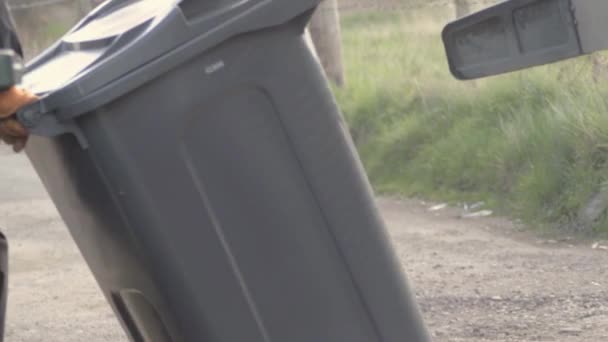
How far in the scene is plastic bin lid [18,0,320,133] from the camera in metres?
3.65

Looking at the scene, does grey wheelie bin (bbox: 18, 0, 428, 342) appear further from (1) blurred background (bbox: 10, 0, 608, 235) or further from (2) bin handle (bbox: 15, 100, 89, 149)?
(1) blurred background (bbox: 10, 0, 608, 235)

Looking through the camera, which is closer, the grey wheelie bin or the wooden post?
the grey wheelie bin

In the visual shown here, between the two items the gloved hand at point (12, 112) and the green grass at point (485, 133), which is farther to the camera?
the green grass at point (485, 133)


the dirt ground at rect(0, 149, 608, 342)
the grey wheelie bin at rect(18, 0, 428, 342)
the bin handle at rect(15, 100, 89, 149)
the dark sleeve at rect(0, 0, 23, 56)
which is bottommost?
the dirt ground at rect(0, 149, 608, 342)

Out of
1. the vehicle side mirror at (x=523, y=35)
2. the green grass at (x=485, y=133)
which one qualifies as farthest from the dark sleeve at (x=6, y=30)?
the green grass at (x=485, y=133)

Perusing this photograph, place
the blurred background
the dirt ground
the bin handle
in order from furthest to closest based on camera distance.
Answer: the blurred background, the dirt ground, the bin handle

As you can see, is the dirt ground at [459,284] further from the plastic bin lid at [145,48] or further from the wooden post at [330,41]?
the wooden post at [330,41]

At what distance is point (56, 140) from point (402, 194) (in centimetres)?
594

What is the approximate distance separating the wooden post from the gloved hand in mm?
8751

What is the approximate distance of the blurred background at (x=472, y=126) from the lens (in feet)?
26.2

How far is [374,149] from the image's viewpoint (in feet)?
34.7

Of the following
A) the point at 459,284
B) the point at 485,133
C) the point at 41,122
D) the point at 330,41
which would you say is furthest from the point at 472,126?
the point at 41,122

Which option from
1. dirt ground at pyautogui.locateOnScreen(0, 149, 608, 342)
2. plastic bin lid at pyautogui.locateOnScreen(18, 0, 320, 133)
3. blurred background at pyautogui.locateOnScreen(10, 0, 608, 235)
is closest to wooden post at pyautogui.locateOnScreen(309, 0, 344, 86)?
blurred background at pyautogui.locateOnScreen(10, 0, 608, 235)

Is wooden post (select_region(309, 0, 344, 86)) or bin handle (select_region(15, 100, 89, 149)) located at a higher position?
bin handle (select_region(15, 100, 89, 149))
